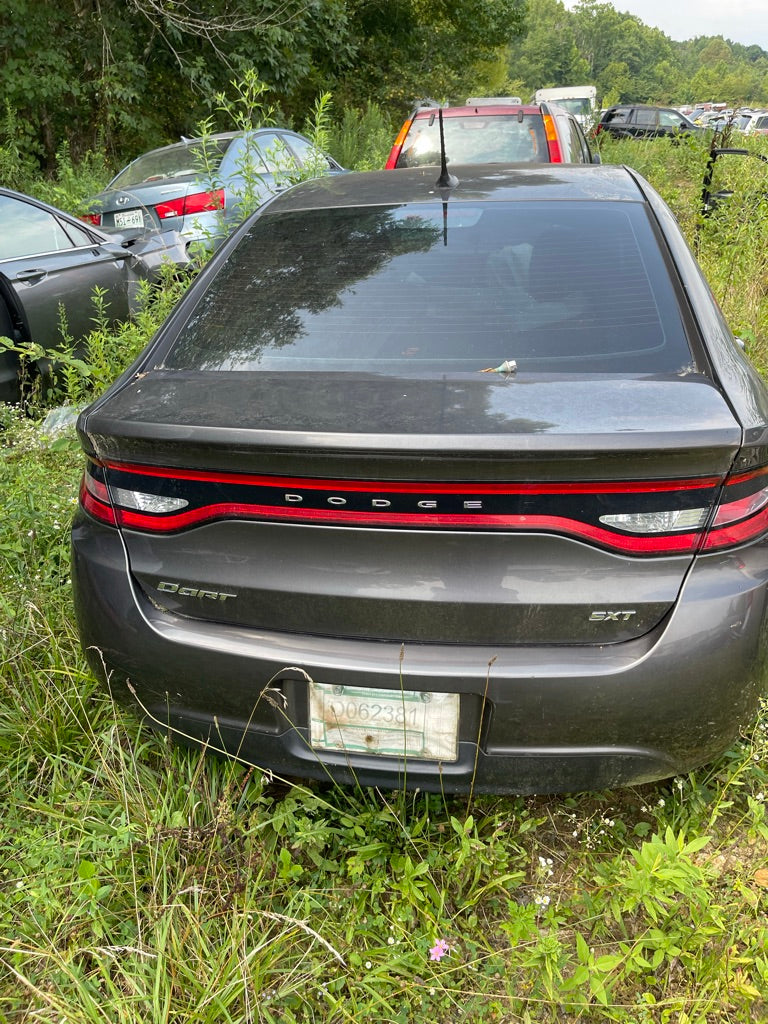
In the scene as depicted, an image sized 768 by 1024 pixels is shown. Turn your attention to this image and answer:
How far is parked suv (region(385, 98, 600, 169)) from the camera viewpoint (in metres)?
7.09

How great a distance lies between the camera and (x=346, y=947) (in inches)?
70.3

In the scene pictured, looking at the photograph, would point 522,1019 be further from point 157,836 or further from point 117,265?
point 117,265

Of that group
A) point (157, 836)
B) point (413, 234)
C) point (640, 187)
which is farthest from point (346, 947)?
point (640, 187)

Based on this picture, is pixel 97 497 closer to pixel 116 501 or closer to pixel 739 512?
pixel 116 501

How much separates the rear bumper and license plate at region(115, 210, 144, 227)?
5.64 metres

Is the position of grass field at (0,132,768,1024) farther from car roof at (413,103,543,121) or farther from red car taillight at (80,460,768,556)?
car roof at (413,103,543,121)

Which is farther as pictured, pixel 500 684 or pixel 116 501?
pixel 116 501

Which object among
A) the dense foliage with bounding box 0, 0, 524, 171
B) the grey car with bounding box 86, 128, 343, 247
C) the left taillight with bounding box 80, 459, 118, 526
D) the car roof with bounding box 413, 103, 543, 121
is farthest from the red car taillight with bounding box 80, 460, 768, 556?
the dense foliage with bounding box 0, 0, 524, 171

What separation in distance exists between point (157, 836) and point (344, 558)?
2.80 ft

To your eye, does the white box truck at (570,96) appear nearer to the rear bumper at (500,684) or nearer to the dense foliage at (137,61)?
the dense foliage at (137,61)

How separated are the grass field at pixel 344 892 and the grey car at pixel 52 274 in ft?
8.54

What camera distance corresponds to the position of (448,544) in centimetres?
163

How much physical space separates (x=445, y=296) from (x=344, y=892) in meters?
1.55

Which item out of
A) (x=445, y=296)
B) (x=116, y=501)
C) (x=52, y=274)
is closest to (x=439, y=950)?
(x=116, y=501)
